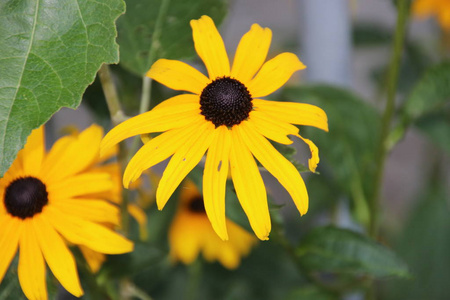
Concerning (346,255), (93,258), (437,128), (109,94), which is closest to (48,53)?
(109,94)

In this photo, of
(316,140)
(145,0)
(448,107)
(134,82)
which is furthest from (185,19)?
(448,107)

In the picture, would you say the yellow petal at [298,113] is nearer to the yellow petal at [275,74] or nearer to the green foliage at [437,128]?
the yellow petal at [275,74]

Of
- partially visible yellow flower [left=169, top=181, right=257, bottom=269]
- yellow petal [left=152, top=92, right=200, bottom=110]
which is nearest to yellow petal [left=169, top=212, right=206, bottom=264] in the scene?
partially visible yellow flower [left=169, top=181, right=257, bottom=269]

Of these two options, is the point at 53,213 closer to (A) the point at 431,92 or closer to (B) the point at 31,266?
(B) the point at 31,266

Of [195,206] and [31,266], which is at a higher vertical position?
[195,206]

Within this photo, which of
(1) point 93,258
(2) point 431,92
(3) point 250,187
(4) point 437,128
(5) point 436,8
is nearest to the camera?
(3) point 250,187

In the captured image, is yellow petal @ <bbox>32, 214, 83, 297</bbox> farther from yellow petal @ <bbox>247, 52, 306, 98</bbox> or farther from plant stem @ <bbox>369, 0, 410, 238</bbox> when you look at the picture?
plant stem @ <bbox>369, 0, 410, 238</bbox>
